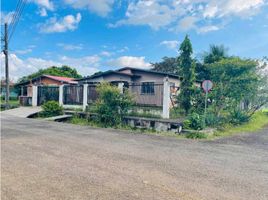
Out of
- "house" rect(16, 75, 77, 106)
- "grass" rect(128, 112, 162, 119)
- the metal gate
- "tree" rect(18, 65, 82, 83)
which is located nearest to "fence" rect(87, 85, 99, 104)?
"grass" rect(128, 112, 162, 119)

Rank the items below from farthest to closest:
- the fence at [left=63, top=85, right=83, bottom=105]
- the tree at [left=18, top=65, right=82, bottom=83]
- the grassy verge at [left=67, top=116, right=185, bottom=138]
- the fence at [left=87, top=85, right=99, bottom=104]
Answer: the tree at [left=18, top=65, right=82, bottom=83]
the fence at [left=63, top=85, right=83, bottom=105]
the fence at [left=87, top=85, right=99, bottom=104]
the grassy verge at [left=67, top=116, right=185, bottom=138]

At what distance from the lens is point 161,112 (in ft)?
36.4

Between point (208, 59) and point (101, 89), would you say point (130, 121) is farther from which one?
point (208, 59)

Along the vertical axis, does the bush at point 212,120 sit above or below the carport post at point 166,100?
below

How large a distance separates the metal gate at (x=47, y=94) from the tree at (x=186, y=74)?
9.64 meters

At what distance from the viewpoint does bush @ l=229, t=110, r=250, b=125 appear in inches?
491

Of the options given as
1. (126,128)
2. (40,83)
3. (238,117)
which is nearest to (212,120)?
(238,117)

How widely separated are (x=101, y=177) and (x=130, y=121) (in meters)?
7.30

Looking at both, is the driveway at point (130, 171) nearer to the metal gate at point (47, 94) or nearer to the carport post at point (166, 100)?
the carport post at point (166, 100)

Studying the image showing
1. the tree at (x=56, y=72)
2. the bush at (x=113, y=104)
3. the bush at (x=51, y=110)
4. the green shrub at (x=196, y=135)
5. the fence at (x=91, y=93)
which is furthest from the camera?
the tree at (x=56, y=72)

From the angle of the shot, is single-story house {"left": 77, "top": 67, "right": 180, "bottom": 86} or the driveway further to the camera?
single-story house {"left": 77, "top": 67, "right": 180, "bottom": 86}

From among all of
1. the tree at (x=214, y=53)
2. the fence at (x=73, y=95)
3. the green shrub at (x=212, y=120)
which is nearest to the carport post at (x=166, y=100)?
the green shrub at (x=212, y=120)

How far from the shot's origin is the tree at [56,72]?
41.6 m

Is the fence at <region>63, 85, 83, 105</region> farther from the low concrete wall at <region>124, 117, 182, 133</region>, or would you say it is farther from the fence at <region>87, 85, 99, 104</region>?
the low concrete wall at <region>124, 117, 182, 133</region>
